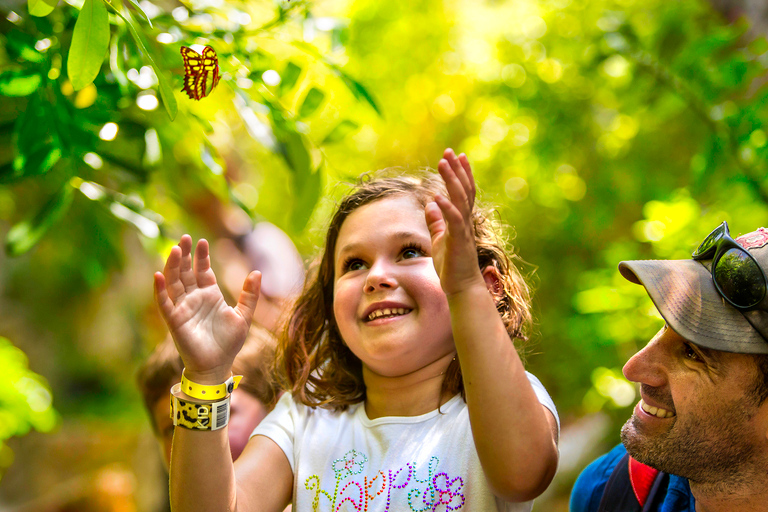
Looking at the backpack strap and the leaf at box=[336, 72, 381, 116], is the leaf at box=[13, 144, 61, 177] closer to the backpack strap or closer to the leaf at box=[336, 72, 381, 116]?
the leaf at box=[336, 72, 381, 116]

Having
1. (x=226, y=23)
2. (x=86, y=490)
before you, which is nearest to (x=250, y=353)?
(x=226, y=23)

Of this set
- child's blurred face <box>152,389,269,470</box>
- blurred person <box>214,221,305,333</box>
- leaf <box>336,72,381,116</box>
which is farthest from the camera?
blurred person <box>214,221,305,333</box>

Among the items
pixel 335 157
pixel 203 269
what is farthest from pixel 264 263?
pixel 335 157

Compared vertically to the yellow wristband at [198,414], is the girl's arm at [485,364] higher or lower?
higher

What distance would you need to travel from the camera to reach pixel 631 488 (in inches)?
54.8

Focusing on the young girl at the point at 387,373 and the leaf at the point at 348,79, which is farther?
the leaf at the point at 348,79

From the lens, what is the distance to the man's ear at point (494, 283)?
1.50m

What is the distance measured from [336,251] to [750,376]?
0.94 metres

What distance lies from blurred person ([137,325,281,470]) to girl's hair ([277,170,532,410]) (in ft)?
0.69

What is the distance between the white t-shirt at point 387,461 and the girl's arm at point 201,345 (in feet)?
0.68

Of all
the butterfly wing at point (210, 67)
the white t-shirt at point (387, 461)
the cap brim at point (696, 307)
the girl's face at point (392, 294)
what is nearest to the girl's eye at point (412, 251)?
the girl's face at point (392, 294)

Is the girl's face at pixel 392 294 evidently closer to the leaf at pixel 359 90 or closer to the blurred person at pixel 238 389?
the leaf at pixel 359 90

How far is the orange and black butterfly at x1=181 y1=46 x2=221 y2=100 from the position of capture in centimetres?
114

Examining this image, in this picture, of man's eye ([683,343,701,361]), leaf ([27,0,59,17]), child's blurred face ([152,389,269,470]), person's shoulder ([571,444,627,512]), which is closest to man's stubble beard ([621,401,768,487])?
man's eye ([683,343,701,361])
